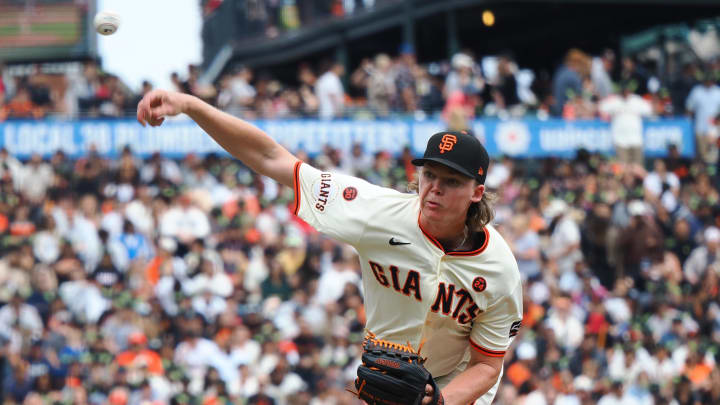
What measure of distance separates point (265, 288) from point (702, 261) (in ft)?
22.3

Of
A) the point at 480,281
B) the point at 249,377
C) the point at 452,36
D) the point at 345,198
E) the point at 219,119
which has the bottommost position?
the point at 249,377

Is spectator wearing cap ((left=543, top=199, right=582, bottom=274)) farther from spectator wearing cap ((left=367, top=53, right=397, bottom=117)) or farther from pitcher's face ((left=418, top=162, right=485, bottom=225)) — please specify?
pitcher's face ((left=418, top=162, right=485, bottom=225))

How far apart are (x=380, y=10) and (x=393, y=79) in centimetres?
584

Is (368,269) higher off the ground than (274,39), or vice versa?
(274,39)

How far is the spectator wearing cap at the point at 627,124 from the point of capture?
17.7 meters

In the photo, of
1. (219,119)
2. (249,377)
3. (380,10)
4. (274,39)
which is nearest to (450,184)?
(219,119)

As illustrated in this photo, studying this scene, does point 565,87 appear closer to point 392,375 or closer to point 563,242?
point 563,242

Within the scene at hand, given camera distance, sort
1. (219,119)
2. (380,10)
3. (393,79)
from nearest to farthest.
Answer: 1. (219,119)
2. (393,79)
3. (380,10)

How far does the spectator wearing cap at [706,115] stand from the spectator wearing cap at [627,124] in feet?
3.63

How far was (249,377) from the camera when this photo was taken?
1248cm

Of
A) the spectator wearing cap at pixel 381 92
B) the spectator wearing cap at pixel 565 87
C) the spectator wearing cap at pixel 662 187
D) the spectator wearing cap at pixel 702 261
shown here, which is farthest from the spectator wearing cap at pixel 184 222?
the spectator wearing cap at pixel 702 261

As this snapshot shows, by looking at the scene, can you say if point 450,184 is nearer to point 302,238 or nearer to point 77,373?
point 77,373

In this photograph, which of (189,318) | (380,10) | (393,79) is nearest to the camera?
(189,318)

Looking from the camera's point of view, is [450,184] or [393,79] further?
[393,79]
